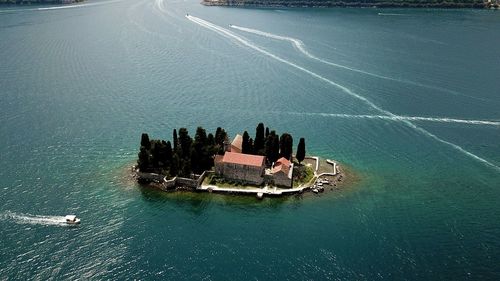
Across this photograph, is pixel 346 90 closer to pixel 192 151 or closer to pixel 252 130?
pixel 252 130

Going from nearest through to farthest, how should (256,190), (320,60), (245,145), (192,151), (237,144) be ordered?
(256,190) → (192,151) → (245,145) → (237,144) → (320,60)

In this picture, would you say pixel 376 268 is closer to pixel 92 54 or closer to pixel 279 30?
pixel 92 54

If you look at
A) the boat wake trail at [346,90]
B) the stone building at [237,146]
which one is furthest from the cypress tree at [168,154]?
the boat wake trail at [346,90]

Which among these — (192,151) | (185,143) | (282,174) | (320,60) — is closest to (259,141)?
(282,174)

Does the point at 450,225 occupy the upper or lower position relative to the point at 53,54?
lower

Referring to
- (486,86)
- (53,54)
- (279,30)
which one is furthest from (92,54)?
(486,86)

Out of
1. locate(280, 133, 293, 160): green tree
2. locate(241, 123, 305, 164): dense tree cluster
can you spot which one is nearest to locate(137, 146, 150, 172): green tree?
locate(241, 123, 305, 164): dense tree cluster
